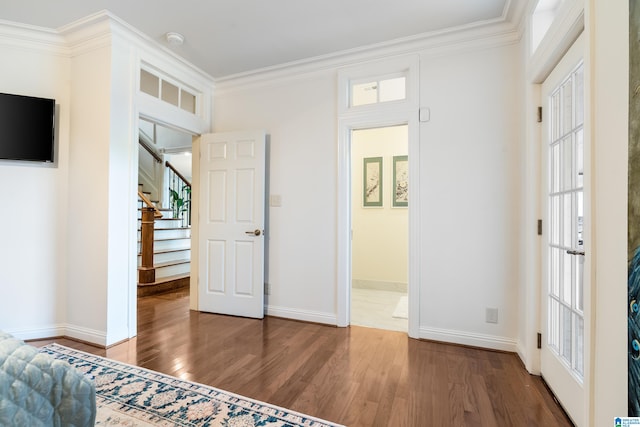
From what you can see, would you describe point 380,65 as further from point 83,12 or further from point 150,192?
point 150,192

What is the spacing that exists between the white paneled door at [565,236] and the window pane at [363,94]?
158 centimetres

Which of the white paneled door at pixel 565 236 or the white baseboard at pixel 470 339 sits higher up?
the white paneled door at pixel 565 236

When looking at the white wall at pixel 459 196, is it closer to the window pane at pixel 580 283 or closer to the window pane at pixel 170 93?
the window pane at pixel 580 283

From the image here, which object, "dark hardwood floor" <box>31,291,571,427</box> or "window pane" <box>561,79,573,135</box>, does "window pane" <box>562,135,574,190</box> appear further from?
"dark hardwood floor" <box>31,291,571,427</box>

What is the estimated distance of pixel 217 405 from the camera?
69.1 inches

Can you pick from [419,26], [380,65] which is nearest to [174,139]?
[380,65]

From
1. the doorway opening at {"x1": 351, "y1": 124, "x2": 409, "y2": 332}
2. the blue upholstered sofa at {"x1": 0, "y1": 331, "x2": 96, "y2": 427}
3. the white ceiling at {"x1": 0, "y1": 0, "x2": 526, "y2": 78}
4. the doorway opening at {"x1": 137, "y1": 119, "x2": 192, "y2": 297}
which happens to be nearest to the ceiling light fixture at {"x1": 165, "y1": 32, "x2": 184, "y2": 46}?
the white ceiling at {"x1": 0, "y1": 0, "x2": 526, "y2": 78}

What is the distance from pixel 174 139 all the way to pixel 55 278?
426cm

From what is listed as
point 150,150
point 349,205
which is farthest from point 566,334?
point 150,150

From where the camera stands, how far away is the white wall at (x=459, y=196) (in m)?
2.56

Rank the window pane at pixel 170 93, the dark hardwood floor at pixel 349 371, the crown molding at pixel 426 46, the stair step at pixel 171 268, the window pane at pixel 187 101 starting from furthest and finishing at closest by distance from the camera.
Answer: the stair step at pixel 171 268, the window pane at pixel 187 101, the window pane at pixel 170 93, the crown molding at pixel 426 46, the dark hardwood floor at pixel 349 371

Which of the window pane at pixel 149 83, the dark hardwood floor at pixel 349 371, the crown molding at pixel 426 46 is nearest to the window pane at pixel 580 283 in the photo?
the dark hardwood floor at pixel 349 371

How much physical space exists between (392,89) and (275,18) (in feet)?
4.28

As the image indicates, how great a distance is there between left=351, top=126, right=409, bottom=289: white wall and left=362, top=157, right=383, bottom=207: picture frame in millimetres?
55
